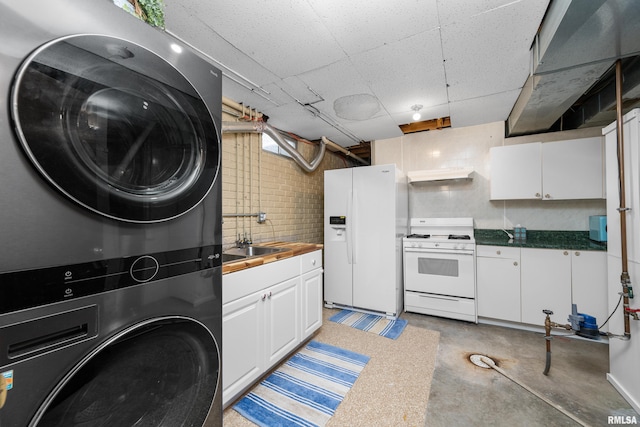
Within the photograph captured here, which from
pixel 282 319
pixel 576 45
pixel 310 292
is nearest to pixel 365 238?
pixel 310 292

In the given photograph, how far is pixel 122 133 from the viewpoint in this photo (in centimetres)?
67

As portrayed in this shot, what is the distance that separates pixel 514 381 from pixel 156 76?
282cm

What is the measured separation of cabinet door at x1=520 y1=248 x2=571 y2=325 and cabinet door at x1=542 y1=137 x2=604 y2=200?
2.35 feet

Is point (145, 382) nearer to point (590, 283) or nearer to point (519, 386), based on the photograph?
point (519, 386)

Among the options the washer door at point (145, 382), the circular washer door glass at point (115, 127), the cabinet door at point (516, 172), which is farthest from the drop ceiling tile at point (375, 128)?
the washer door at point (145, 382)

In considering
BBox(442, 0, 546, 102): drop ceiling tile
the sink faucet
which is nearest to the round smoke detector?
BBox(442, 0, 546, 102): drop ceiling tile

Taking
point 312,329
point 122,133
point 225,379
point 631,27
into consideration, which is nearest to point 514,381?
point 312,329

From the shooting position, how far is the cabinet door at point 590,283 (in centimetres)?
247

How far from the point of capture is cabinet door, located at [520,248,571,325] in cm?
260

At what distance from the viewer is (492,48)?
1884mm

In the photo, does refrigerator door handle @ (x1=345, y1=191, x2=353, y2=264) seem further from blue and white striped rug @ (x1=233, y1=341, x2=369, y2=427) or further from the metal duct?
the metal duct

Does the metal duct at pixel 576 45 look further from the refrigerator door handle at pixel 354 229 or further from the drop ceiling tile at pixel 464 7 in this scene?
the refrigerator door handle at pixel 354 229

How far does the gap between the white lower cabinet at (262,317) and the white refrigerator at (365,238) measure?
0.96 meters

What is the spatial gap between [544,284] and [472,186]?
4.71 ft
